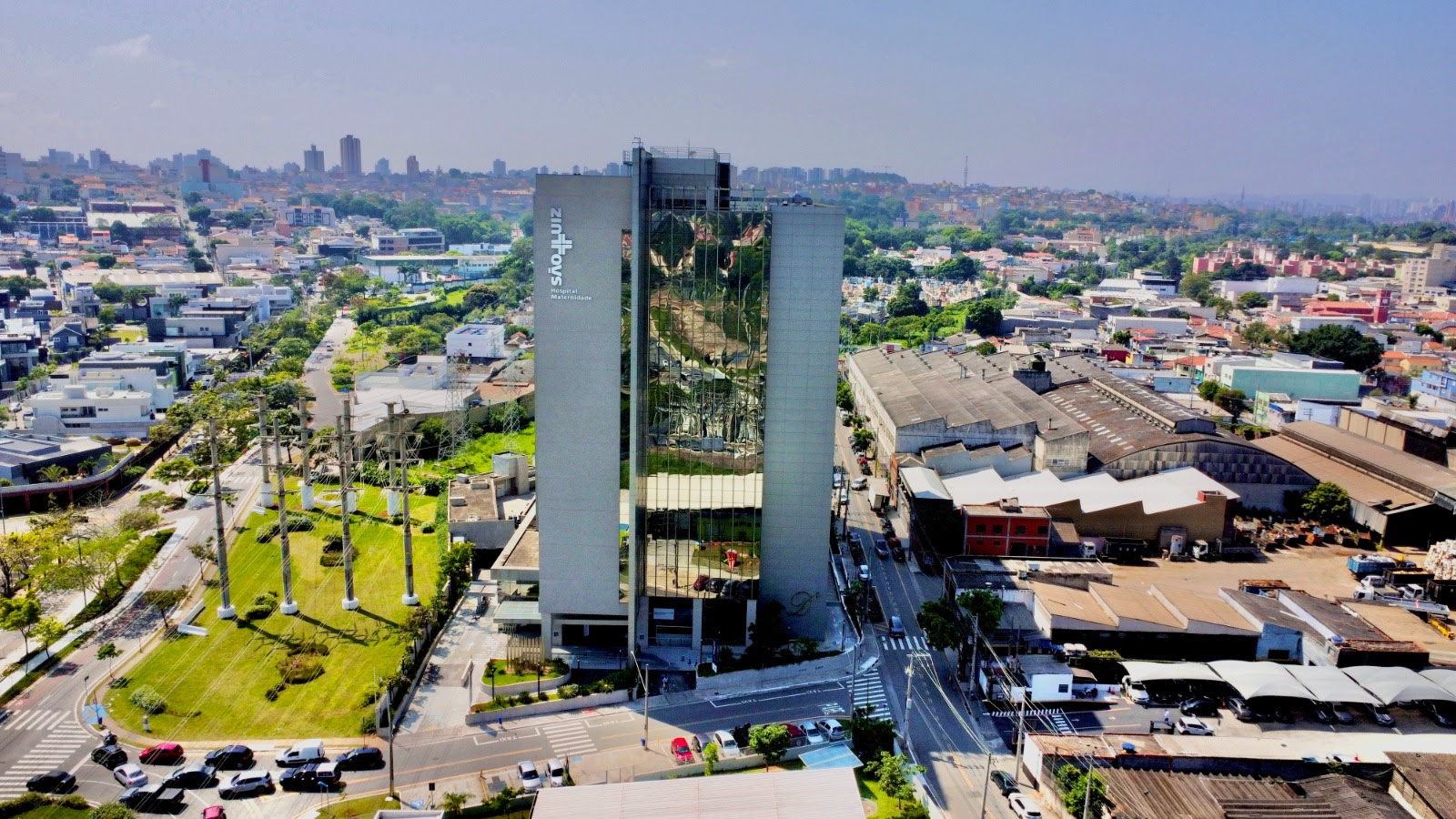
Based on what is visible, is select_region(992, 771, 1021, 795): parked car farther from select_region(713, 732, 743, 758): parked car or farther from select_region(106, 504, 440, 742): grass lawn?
select_region(106, 504, 440, 742): grass lawn

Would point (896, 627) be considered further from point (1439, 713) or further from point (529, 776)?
point (1439, 713)

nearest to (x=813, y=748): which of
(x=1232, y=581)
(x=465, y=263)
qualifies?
(x=1232, y=581)

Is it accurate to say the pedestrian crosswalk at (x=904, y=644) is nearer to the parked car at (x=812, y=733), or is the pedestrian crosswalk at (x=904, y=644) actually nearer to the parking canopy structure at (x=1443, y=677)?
the parked car at (x=812, y=733)

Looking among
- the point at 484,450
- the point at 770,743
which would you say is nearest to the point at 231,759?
the point at 770,743

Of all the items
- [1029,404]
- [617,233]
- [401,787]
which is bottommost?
[401,787]

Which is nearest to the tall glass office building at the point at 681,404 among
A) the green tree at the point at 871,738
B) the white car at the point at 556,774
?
the white car at the point at 556,774

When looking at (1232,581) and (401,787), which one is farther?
(1232,581)

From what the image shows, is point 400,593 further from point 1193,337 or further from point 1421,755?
point 1193,337
